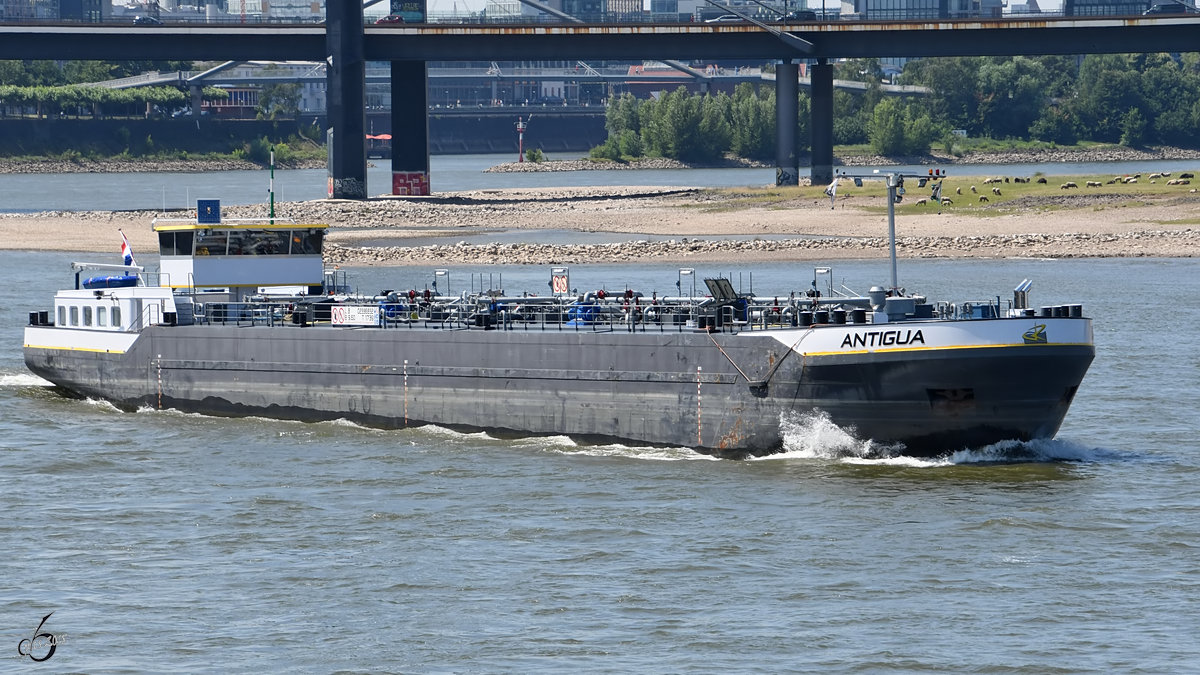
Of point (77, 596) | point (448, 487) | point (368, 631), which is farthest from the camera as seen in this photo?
point (448, 487)

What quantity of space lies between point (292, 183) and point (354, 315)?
13767 cm

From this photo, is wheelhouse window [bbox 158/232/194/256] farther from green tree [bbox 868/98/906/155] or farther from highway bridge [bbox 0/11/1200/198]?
green tree [bbox 868/98/906/155]

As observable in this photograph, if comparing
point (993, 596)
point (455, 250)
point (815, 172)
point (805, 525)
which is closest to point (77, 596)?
point (805, 525)

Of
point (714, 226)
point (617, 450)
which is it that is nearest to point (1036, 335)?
point (617, 450)

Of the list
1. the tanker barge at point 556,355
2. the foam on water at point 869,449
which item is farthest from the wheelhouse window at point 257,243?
the foam on water at point 869,449

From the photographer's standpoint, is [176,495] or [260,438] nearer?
[176,495]

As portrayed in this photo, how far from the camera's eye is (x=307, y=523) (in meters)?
32.8

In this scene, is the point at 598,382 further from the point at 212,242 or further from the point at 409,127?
the point at 409,127

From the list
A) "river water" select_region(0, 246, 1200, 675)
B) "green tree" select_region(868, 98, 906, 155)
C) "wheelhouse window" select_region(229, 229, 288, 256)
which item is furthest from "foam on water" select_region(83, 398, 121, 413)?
"green tree" select_region(868, 98, 906, 155)

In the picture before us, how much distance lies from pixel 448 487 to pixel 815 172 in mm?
100536

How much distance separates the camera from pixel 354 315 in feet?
143

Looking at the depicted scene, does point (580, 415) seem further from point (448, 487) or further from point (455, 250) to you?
point (455, 250)

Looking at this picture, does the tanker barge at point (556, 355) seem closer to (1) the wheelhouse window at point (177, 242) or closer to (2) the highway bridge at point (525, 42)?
(1) the wheelhouse window at point (177, 242)

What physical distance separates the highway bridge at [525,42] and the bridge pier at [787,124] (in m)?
0.23
